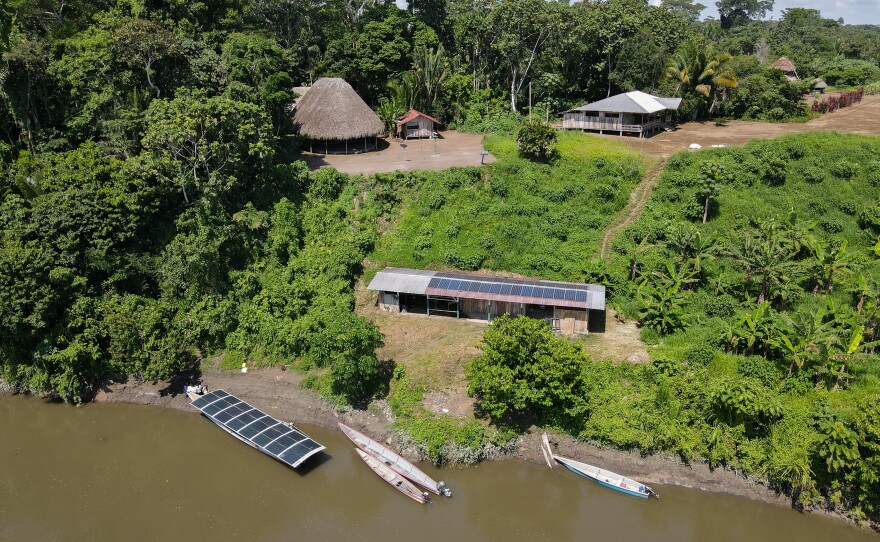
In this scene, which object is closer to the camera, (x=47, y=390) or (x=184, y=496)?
(x=184, y=496)

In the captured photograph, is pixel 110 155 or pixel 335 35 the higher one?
pixel 335 35

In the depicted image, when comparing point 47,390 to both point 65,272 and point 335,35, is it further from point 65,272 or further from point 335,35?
point 335,35

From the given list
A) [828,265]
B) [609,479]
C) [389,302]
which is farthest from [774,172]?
[389,302]

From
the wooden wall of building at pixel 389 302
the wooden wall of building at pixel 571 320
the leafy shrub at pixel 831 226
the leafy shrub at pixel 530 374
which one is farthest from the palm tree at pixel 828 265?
the wooden wall of building at pixel 389 302

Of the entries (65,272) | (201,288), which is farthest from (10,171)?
(201,288)

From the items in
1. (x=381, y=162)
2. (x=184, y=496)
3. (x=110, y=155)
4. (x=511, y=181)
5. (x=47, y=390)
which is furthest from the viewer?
(x=381, y=162)

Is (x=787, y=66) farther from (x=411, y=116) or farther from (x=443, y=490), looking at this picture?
(x=443, y=490)
